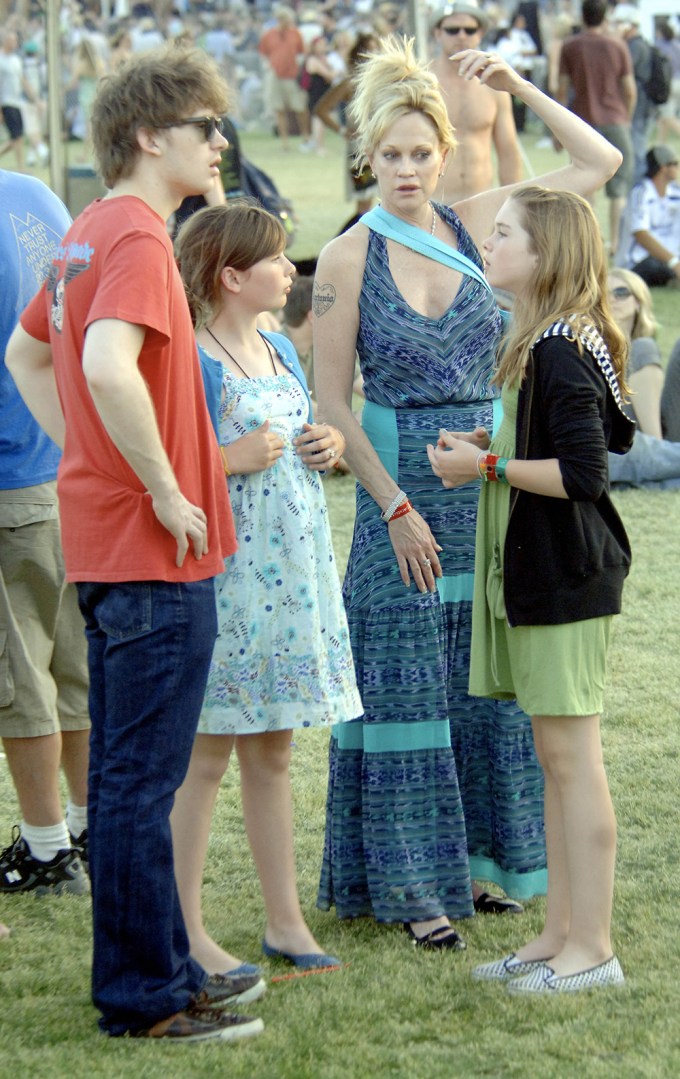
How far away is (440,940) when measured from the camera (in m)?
3.40

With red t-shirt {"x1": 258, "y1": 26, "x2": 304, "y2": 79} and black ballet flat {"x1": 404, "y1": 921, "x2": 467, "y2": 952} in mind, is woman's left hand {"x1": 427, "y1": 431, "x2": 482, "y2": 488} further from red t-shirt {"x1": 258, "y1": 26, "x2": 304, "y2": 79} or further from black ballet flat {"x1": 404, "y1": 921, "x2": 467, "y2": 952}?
red t-shirt {"x1": 258, "y1": 26, "x2": 304, "y2": 79}

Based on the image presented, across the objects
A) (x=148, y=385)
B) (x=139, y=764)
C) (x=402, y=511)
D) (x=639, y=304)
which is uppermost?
(x=148, y=385)

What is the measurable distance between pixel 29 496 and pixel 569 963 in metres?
1.73

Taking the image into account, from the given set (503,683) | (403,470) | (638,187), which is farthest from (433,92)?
(638,187)

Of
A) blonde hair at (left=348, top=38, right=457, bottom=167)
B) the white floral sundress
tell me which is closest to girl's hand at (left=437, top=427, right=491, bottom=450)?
the white floral sundress

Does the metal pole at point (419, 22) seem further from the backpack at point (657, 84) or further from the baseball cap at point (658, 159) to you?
the backpack at point (657, 84)

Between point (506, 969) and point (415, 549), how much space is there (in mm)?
957

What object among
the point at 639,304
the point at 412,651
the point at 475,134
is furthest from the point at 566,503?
the point at 639,304

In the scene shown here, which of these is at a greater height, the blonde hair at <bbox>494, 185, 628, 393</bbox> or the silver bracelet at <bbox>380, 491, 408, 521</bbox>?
the blonde hair at <bbox>494, 185, 628, 393</bbox>

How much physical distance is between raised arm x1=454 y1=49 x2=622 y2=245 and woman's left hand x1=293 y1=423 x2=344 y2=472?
75 centimetres

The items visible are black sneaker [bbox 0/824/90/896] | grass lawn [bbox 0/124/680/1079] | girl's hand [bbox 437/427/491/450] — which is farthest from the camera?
black sneaker [bbox 0/824/90/896]

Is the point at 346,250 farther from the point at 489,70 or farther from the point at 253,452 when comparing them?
the point at 253,452

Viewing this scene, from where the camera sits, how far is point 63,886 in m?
3.80

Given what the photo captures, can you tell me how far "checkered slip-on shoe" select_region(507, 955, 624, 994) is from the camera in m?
3.06
